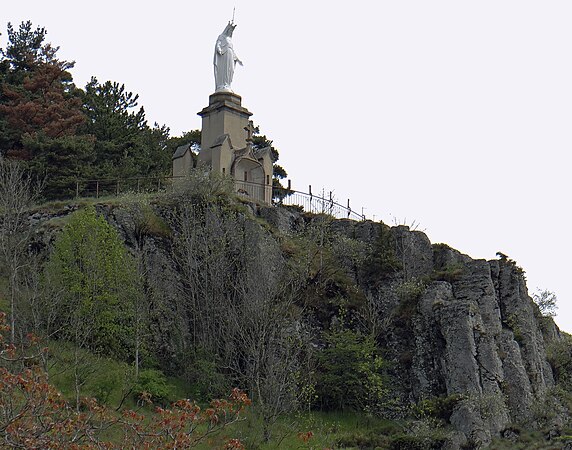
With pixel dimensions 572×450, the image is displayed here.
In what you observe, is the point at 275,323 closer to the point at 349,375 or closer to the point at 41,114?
the point at 349,375

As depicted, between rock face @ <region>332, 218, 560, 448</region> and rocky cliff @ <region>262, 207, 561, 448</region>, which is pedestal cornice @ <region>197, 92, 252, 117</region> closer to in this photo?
rocky cliff @ <region>262, 207, 561, 448</region>

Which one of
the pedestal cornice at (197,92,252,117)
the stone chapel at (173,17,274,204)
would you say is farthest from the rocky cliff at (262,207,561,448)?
the pedestal cornice at (197,92,252,117)

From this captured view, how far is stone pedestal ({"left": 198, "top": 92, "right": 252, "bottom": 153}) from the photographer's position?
40.6m

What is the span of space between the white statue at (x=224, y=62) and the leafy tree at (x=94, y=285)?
1190cm

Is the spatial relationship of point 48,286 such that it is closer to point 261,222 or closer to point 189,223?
point 189,223

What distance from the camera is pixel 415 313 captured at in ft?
111

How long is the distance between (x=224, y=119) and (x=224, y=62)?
2862mm

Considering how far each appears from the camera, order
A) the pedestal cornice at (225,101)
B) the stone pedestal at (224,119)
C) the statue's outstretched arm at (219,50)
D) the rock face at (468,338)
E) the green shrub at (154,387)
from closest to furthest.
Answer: the green shrub at (154,387)
the rock face at (468,338)
the stone pedestal at (224,119)
the pedestal cornice at (225,101)
the statue's outstretched arm at (219,50)

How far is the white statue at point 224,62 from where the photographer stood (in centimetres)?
4141

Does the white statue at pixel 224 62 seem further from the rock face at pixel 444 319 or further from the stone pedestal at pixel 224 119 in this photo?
the rock face at pixel 444 319

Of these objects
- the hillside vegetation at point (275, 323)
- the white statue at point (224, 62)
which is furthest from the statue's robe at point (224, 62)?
the hillside vegetation at point (275, 323)

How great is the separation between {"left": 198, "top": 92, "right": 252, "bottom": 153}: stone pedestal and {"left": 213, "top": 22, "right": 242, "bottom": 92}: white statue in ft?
1.80

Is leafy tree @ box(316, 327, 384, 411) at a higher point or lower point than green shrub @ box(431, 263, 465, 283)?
lower

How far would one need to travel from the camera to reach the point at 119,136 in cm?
4556
